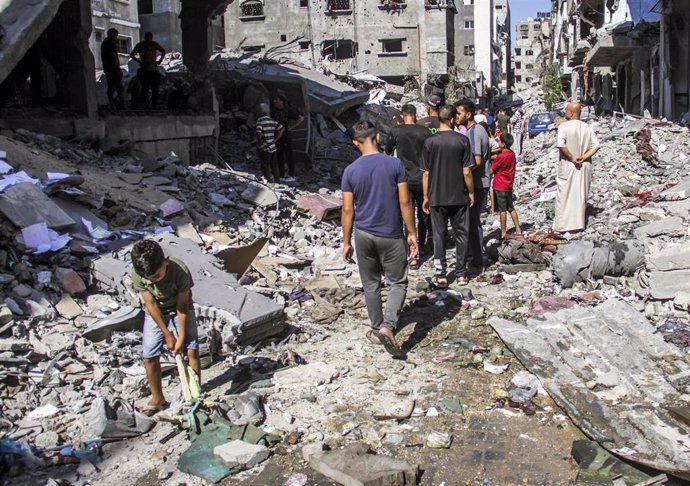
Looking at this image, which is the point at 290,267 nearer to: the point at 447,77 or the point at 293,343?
the point at 293,343

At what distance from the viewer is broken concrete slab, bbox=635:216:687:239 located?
7574 millimetres

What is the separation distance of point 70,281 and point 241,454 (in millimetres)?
3071

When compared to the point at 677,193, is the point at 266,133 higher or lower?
higher

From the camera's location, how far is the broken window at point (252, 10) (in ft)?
135

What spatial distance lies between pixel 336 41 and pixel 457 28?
17001 millimetres

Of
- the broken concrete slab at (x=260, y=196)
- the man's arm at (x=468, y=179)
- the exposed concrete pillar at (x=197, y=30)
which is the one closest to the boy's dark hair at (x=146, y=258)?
the man's arm at (x=468, y=179)

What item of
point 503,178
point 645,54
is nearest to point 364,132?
point 503,178

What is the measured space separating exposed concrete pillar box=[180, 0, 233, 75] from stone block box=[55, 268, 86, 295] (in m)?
10.2

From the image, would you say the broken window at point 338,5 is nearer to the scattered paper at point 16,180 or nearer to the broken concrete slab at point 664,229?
the broken concrete slab at point 664,229

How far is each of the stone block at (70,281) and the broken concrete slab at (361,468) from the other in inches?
129

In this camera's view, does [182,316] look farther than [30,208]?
No

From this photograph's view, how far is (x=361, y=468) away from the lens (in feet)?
11.8

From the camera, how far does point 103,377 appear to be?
5.04 meters

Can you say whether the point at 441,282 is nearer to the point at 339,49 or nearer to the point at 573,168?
the point at 573,168
